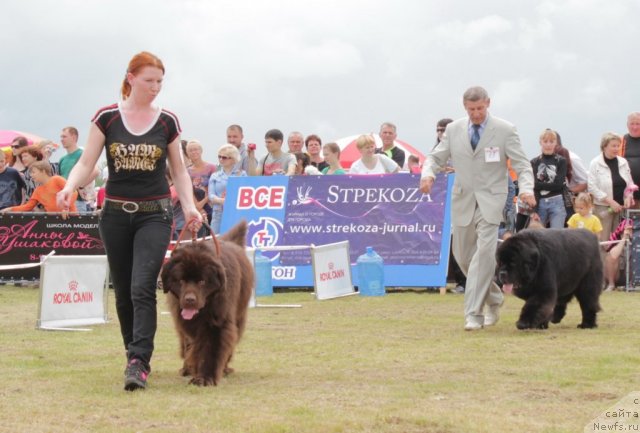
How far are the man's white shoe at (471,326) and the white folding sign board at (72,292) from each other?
3.91m

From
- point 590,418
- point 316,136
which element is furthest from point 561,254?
point 316,136

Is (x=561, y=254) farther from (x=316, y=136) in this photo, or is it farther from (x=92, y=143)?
(x=316, y=136)

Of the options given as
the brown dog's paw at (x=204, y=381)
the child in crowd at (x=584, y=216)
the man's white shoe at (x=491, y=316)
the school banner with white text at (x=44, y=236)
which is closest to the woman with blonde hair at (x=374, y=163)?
the child in crowd at (x=584, y=216)

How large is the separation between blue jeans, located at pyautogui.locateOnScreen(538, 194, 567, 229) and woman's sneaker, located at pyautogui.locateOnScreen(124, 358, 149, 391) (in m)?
9.70

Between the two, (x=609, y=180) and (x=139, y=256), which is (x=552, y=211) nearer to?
(x=609, y=180)

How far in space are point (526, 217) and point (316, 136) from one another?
394cm

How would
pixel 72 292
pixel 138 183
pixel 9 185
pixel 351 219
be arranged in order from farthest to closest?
pixel 9 185
pixel 351 219
pixel 72 292
pixel 138 183

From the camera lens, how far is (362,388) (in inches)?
245

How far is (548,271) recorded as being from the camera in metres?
9.35

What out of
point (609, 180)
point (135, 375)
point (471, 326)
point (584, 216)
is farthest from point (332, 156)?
point (135, 375)

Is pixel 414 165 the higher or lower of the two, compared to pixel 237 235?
higher

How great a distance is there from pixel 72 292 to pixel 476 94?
4657 mm

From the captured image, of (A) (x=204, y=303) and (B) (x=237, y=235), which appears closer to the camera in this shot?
(A) (x=204, y=303)

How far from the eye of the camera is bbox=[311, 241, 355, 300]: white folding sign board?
1393 centimetres
